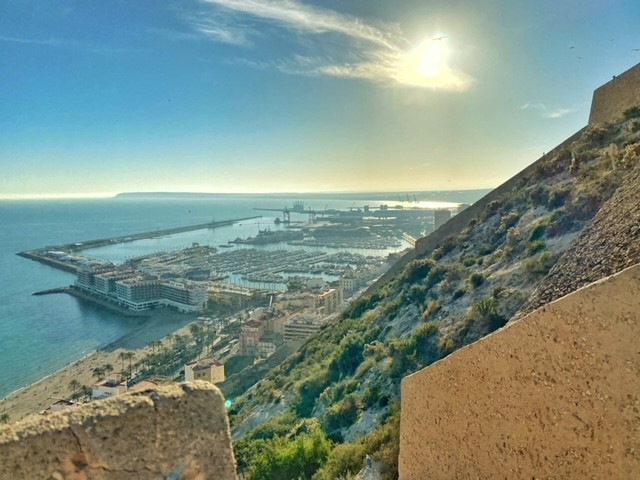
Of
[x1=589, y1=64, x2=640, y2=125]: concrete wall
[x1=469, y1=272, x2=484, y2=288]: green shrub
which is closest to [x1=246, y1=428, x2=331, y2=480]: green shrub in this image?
[x1=469, y1=272, x2=484, y2=288]: green shrub

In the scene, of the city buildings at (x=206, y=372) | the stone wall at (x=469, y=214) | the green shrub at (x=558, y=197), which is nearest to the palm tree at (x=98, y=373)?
the city buildings at (x=206, y=372)

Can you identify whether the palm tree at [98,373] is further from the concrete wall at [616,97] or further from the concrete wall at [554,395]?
the concrete wall at [554,395]

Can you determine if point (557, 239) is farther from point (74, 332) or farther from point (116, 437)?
point (74, 332)

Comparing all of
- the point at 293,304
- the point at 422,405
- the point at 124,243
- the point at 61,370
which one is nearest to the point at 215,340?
the point at 293,304

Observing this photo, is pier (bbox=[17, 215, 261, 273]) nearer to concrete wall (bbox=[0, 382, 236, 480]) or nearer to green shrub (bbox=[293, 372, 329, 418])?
green shrub (bbox=[293, 372, 329, 418])

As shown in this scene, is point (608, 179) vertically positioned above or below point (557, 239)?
above

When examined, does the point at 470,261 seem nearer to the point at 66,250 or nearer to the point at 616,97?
the point at 616,97
